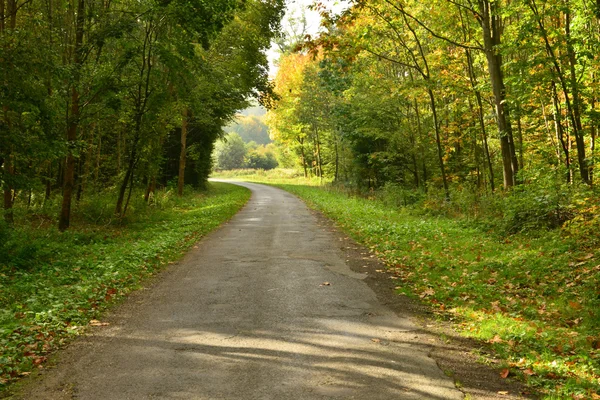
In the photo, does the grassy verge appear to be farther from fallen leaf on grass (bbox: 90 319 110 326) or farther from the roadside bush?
the roadside bush

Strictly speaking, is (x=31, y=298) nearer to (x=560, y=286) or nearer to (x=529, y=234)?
(x=560, y=286)

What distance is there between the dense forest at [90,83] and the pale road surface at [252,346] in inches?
193

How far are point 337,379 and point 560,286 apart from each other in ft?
16.9

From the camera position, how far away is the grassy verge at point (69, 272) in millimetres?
5617

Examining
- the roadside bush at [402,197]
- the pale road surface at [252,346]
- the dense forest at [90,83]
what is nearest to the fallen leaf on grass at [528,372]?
the pale road surface at [252,346]

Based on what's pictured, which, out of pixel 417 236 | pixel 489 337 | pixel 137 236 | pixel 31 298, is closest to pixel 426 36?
pixel 417 236

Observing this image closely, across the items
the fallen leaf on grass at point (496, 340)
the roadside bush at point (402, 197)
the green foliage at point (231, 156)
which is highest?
the green foliage at point (231, 156)

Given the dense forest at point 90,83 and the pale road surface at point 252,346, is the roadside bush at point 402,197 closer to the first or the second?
the dense forest at point 90,83

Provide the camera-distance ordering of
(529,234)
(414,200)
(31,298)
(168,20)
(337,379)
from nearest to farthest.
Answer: (337,379), (31,298), (529,234), (168,20), (414,200)

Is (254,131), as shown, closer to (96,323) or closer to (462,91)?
(462,91)

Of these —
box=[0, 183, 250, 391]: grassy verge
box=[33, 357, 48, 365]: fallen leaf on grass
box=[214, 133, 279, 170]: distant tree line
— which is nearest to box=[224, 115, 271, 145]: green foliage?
box=[214, 133, 279, 170]: distant tree line

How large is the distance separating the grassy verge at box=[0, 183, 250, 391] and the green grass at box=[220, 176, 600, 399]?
5280mm

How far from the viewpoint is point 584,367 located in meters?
4.76

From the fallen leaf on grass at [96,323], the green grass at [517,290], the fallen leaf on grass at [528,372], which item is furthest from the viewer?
the fallen leaf on grass at [96,323]
